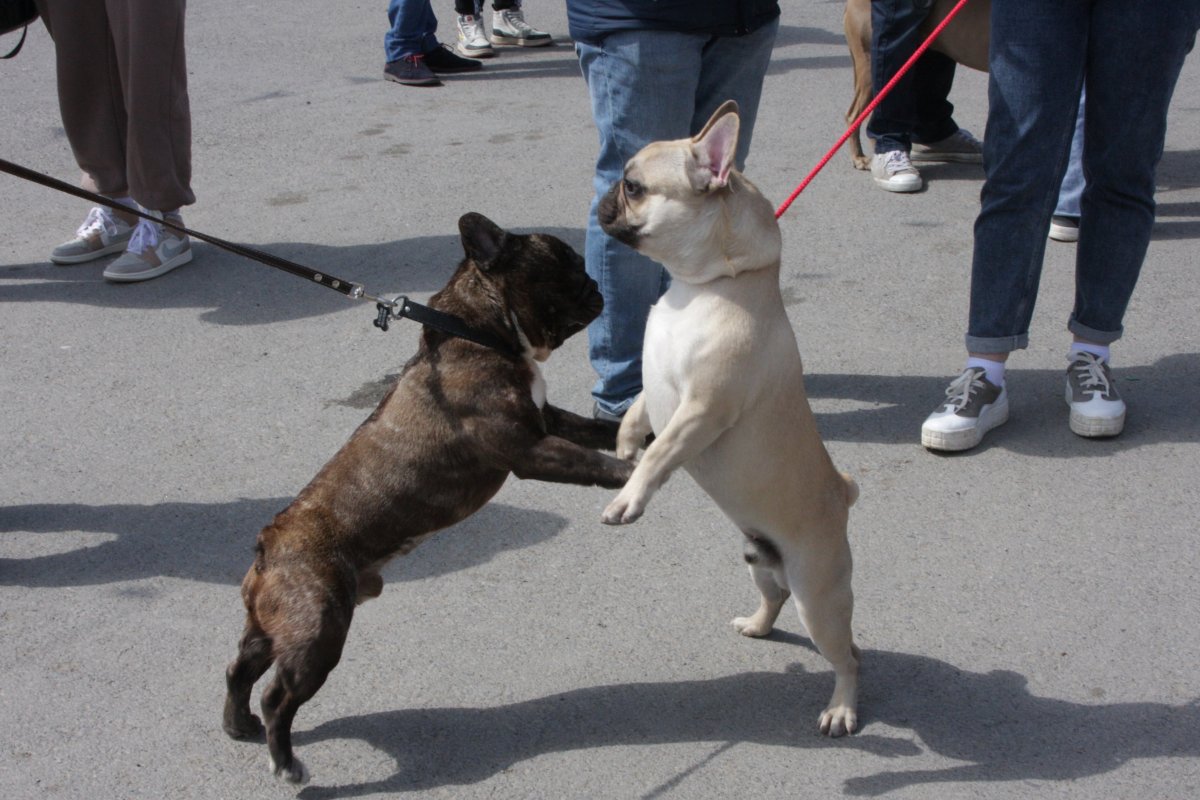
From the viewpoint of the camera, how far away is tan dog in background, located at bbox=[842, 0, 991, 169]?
20.9 feet

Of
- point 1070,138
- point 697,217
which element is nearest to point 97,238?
point 697,217

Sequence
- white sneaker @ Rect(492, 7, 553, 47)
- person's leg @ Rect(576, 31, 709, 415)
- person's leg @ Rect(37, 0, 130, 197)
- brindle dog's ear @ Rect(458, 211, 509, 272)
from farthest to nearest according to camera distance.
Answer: white sneaker @ Rect(492, 7, 553, 47) → person's leg @ Rect(37, 0, 130, 197) → person's leg @ Rect(576, 31, 709, 415) → brindle dog's ear @ Rect(458, 211, 509, 272)

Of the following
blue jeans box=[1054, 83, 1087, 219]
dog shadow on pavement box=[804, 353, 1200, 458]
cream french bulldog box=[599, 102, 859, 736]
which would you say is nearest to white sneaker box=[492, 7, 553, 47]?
blue jeans box=[1054, 83, 1087, 219]

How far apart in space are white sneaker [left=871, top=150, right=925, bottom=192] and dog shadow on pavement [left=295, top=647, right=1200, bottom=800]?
13.7 feet

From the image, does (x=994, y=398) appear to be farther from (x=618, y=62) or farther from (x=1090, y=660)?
(x=618, y=62)

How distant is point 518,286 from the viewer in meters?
3.31

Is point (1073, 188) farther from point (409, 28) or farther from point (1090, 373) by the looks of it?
point (409, 28)

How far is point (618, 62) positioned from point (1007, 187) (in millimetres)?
1484

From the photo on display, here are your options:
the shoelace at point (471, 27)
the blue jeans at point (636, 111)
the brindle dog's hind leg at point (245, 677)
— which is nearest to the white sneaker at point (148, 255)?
the blue jeans at point (636, 111)

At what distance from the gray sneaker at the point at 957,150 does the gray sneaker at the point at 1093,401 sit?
3158mm

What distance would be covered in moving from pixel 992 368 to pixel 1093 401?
38 cm

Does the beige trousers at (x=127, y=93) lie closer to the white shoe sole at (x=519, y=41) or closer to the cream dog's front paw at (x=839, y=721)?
the cream dog's front paw at (x=839, y=721)

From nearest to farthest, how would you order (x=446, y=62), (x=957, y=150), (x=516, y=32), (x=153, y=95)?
1. (x=153, y=95)
2. (x=957, y=150)
3. (x=446, y=62)
4. (x=516, y=32)

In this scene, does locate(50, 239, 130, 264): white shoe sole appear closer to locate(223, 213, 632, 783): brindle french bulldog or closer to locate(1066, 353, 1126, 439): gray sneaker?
locate(223, 213, 632, 783): brindle french bulldog
